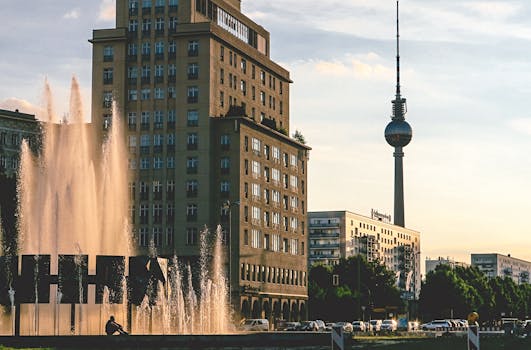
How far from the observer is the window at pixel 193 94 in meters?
123

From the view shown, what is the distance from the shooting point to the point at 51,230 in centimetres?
7194

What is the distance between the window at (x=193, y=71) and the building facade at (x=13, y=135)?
1002 inches

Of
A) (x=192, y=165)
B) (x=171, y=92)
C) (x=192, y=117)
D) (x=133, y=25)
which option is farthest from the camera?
(x=133, y=25)

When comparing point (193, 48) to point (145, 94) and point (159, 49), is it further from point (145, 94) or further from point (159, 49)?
point (145, 94)

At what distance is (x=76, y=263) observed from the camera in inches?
2328

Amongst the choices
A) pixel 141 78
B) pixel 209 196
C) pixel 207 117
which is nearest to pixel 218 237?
pixel 209 196

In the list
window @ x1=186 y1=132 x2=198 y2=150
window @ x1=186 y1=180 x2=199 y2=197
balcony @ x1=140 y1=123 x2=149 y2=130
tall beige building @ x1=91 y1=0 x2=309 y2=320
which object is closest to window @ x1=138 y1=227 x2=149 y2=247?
tall beige building @ x1=91 y1=0 x2=309 y2=320

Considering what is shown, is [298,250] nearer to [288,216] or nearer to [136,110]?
[288,216]

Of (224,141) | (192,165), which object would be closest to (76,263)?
(192,165)

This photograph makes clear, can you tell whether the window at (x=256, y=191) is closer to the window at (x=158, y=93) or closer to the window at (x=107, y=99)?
the window at (x=158, y=93)

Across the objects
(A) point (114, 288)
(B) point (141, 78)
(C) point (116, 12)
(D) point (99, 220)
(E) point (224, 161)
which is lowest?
(A) point (114, 288)

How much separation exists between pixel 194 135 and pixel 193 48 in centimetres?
1035

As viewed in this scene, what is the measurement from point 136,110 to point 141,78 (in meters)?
3.94

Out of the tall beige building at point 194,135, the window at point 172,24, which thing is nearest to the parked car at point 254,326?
the tall beige building at point 194,135
